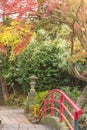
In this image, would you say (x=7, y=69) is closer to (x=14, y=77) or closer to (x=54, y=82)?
(x=14, y=77)

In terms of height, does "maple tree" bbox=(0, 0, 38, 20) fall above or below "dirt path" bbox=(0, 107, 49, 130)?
above

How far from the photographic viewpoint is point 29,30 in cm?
1212

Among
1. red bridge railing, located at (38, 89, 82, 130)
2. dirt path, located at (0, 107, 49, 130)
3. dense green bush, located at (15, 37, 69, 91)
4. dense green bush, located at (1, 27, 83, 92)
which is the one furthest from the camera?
dense green bush, located at (15, 37, 69, 91)

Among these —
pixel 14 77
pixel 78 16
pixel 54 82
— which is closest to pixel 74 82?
pixel 54 82

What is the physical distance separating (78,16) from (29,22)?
224 cm

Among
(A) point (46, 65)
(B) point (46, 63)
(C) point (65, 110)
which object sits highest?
(C) point (65, 110)

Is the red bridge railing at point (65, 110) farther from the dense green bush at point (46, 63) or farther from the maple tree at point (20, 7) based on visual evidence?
the dense green bush at point (46, 63)

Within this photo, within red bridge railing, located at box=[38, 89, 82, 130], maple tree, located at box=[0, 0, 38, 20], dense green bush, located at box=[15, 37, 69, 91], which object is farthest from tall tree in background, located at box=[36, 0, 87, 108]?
dense green bush, located at box=[15, 37, 69, 91]

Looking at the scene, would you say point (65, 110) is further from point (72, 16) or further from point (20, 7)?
point (20, 7)

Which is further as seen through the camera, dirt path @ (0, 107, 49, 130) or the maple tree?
the maple tree

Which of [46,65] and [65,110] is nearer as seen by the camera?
[65,110]

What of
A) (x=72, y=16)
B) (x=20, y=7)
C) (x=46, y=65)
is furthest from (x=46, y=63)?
(x=72, y=16)

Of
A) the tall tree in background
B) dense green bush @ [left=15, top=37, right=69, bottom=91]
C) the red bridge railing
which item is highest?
the tall tree in background

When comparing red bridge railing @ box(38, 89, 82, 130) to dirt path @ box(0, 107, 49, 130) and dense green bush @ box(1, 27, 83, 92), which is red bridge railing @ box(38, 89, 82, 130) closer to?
dirt path @ box(0, 107, 49, 130)
